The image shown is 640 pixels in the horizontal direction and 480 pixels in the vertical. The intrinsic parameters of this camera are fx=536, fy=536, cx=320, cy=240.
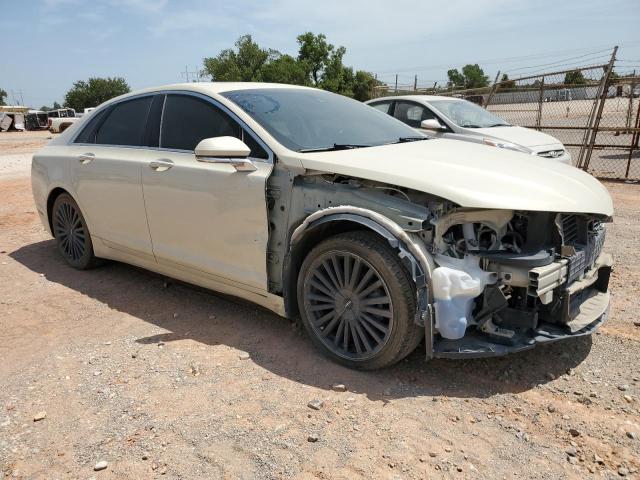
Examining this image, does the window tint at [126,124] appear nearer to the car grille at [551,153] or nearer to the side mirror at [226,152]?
the side mirror at [226,152]

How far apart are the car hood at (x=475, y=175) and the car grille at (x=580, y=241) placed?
14cm

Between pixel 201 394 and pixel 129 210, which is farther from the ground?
pixel 129 210

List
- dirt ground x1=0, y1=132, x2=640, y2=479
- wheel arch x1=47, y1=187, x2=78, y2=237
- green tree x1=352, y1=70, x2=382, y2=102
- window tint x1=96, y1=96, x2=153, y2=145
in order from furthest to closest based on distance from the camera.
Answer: green tree x1=352, y1=70, x2=382, y2=102 < wheel arch x1=47, y1=187, x2=78, y2=237 < window tint x1=96, y1=96, x2=153, y2=145 < dirt ground x1=0, y1=132, x2=640, y2=479

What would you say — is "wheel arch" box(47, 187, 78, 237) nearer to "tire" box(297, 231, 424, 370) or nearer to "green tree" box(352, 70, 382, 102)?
"tire" box(297, 231, 424, 370)

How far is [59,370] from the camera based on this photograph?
11.5 feet

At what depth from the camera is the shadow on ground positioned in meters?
3.16

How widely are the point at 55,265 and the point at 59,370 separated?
257 centimetres

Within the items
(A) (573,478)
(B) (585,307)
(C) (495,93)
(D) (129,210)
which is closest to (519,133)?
(C) (495,93)

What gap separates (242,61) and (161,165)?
56998 mm

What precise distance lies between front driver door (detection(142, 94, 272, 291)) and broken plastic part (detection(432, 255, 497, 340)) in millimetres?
1230

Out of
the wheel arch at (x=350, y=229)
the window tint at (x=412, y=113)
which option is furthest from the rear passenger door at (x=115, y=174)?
the window tint at (x=412, y=113)

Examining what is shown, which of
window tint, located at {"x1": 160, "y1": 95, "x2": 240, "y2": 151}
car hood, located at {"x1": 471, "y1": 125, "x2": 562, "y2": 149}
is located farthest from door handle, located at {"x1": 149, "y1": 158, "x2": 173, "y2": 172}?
car hood, located at {"x1": 471, "y1": 125, "x2": 562, "y2": 149}

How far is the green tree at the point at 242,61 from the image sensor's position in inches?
2202

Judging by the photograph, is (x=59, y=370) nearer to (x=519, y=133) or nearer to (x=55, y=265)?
(x=55, y=265)
